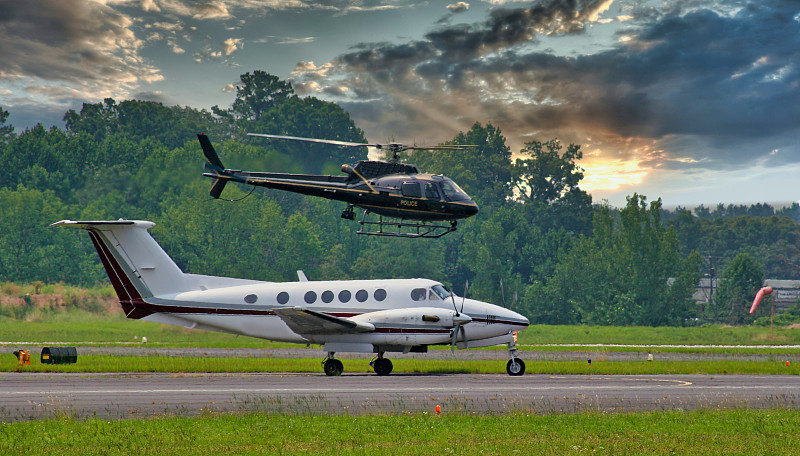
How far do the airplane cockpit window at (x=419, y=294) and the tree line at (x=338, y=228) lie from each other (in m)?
47.6

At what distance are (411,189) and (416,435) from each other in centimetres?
1974

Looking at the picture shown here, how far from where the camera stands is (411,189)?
35.0m

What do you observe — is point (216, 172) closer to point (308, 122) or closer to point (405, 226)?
point (405, 226)

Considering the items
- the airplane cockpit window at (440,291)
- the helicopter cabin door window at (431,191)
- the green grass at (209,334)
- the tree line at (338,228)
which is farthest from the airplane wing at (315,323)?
the tree line at (338,228)

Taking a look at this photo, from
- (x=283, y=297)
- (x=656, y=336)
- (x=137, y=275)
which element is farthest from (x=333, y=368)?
(x=656, y=336)

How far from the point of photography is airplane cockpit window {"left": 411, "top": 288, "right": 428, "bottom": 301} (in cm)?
3202

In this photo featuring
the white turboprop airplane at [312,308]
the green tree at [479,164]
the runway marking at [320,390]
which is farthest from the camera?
the green tree at [479,164]

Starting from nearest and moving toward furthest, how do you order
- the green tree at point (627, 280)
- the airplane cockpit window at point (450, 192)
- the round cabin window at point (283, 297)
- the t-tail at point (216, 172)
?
the round cabin window at point (283, 297), the airplane cockpit window at point (450, 192), the t-tail at point (216, 172), the green tree at point (627, 280)

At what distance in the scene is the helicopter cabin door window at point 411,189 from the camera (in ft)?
115

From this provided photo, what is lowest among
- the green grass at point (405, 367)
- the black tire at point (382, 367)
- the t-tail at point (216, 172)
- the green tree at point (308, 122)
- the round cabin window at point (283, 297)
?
the green grass at point (405, 367)

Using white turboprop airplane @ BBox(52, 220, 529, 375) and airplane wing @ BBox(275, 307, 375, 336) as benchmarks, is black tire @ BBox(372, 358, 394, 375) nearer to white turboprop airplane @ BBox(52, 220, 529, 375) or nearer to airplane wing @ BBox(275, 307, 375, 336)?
white turboprop airplane @ BBox(52, 220, 529, 375)

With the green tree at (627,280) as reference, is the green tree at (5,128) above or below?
above

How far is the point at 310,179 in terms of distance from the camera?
118ft

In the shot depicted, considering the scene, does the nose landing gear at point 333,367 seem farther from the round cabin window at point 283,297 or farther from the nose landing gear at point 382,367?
the round cabin window at point 283,297
